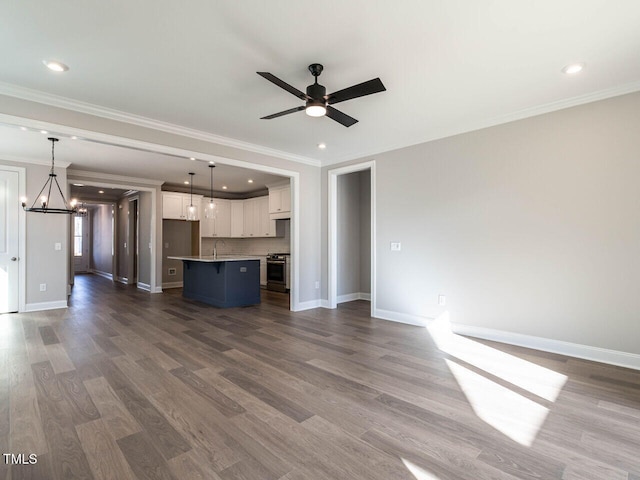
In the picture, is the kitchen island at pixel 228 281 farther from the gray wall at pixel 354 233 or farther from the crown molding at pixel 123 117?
the crown molding at pixel 123 117

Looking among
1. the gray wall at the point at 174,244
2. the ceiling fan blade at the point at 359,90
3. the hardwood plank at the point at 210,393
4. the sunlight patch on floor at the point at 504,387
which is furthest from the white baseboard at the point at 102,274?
the sunlight patch on floor at the point at 504,387

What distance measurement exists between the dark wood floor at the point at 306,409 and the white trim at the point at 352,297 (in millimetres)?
2347

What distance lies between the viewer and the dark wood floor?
1755mm

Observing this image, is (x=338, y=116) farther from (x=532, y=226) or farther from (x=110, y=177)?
(x=110, y=177)

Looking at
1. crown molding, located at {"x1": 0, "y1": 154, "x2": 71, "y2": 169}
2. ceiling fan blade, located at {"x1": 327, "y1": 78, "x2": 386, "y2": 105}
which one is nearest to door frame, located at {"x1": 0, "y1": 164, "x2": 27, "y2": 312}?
crown molding, located at {"x1": 0, "y1": 154, "x2": 71, "y2": 169}

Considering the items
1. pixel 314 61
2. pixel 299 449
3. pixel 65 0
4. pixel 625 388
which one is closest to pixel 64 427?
pixel 299 449

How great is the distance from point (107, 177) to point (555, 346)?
854 centimetres

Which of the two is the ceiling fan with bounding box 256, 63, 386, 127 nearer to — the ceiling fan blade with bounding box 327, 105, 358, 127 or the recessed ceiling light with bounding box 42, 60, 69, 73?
the ceiling fan blade with bounding box 327, 105, 358, 127

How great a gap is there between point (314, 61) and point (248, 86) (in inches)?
30.6

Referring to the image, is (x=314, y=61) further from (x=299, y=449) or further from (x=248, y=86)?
(x=299, y=449)

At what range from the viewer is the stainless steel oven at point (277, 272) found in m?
7.91

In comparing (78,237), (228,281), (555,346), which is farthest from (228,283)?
(78,237)

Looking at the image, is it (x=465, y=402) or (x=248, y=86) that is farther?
(x=248, y=86)

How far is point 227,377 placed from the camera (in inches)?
113
